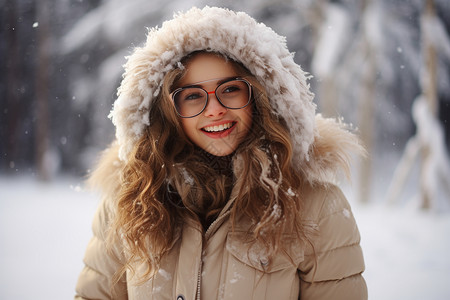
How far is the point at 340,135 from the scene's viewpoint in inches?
A: 65.8

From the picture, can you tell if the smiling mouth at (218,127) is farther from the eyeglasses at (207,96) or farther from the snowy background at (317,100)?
the snowy background at (317,100)

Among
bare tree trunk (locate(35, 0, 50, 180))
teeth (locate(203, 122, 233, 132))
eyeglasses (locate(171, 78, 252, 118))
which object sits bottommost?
teeth (locate(203, 122, 233, 132))

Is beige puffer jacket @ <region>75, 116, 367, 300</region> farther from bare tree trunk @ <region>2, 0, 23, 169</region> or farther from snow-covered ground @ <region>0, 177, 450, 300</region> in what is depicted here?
bare tree trunk @ <region>2, 0, 23, 169</region>

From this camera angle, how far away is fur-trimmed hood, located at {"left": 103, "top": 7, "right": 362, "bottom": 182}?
1492 mm

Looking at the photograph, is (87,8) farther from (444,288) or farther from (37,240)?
(444,288)

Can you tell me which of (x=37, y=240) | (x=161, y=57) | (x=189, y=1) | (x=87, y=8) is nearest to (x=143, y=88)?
(x=161, y=57)

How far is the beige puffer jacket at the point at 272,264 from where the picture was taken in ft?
4.65

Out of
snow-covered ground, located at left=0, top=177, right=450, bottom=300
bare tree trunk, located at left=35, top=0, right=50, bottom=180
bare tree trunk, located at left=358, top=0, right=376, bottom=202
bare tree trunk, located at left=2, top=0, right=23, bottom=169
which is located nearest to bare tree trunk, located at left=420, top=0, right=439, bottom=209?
snow-covered ground, located at left=0, top=177, right=450, bottom=300

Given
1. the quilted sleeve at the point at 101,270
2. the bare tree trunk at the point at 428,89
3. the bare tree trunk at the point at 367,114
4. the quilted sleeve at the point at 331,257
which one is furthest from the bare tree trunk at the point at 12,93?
the quilted sleeve at the point at 331,257

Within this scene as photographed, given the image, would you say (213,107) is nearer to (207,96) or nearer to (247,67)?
(207,96)

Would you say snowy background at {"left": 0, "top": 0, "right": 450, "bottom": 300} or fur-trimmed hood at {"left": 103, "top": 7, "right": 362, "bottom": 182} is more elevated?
snowy background at {"left": 0, "top": 0, "right": 450, "bottom": 300}

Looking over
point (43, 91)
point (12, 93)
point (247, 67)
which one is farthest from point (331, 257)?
point (12, 93)

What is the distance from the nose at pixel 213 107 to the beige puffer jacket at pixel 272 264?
384 mm

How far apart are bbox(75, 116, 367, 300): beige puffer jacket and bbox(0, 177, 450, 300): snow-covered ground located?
1222 mm
